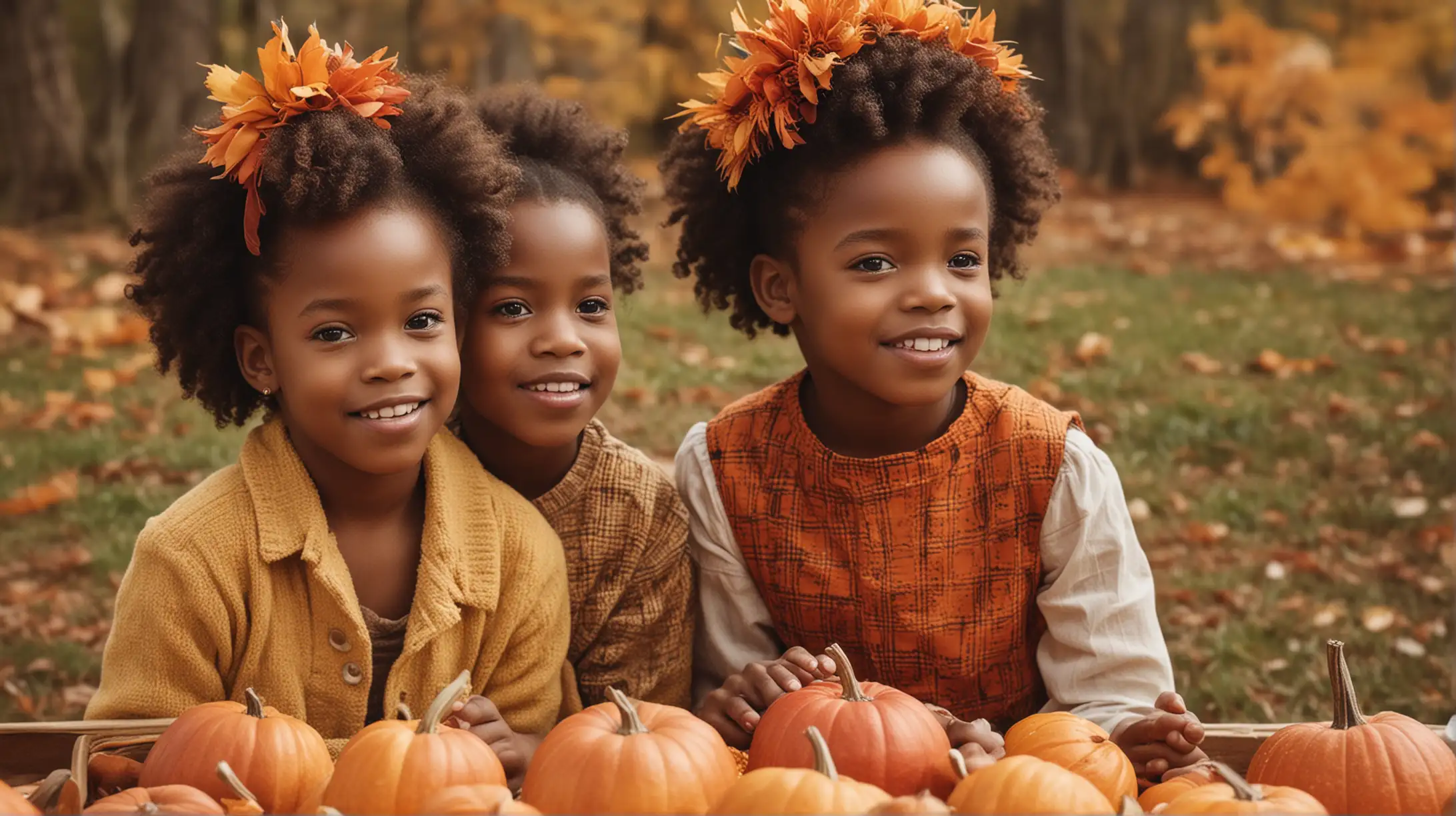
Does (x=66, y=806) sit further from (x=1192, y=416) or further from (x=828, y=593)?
(x=1192, y=416)

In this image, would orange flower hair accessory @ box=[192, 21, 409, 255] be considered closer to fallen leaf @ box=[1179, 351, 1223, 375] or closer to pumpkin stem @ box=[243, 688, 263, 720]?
pumpkin stem @ box=[243, 688, 263, 720]

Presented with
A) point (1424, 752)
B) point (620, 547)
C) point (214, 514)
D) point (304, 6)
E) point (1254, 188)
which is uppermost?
point (304, 6)

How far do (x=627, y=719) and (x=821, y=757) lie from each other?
334mm

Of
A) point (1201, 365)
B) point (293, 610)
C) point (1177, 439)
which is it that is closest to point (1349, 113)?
point (1201, 365)

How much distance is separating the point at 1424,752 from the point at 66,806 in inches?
75.9

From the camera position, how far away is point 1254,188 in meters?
9.29

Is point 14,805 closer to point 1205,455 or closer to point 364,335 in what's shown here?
point 364,335

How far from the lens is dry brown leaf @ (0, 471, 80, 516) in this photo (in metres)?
4.70

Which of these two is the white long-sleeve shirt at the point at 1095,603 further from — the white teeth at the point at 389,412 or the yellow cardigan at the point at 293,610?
the white teeth at the point at 389,412

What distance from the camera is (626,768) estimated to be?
6.60ft

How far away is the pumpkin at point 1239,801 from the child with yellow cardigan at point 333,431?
1.19 meters

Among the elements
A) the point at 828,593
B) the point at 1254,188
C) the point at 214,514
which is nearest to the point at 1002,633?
the point at 828,593

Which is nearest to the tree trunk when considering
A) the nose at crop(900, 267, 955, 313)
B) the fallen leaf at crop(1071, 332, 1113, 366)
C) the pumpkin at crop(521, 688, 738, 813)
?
the fallen leaf at crop(1071, 332, 1113, 366)

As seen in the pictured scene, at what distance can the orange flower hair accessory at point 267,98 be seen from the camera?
234 cm
